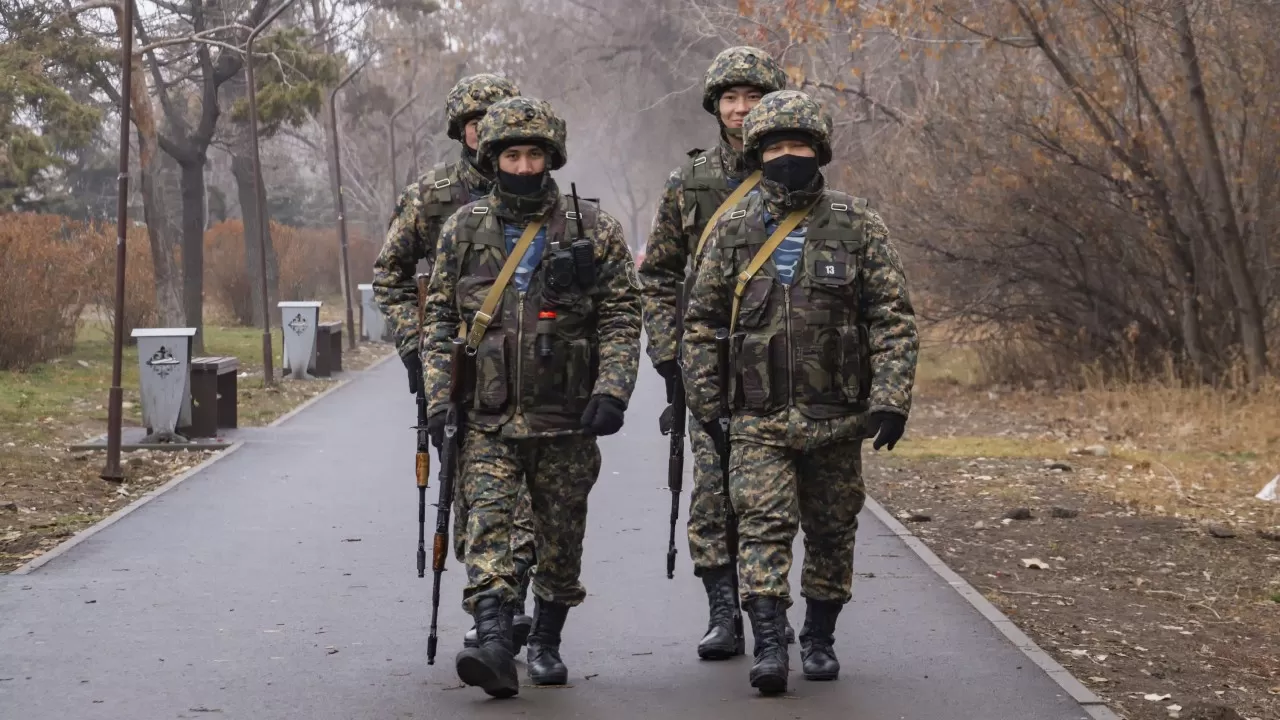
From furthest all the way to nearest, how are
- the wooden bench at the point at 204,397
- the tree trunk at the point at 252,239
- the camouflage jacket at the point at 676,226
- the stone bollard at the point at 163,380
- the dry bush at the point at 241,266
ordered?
the dry bush at the point at 241,266
the tree trunk at the point at 252,239
the wooden bench at the point at 204,397
the stone bollard at the point at 163,380
the camouflage jacket at the point at 676,226

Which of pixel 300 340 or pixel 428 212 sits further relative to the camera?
pixel 300 340

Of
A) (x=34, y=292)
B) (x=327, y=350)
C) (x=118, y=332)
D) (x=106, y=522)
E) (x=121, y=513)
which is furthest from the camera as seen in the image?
(x=327, y=350)

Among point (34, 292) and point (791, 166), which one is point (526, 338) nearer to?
point (791, 166)

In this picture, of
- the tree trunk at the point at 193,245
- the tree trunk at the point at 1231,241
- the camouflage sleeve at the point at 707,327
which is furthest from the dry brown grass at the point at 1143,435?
the tree trunk at the point at 193,245

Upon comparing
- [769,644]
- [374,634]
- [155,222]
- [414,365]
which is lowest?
[374,634]

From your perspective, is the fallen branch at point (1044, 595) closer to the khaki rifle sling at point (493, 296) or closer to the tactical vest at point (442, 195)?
the tactical vest at point (442, 195)

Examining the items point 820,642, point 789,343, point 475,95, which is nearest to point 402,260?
point 475,95

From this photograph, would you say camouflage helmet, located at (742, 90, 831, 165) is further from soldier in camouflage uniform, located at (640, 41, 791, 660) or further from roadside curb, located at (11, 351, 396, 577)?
roadside curb, located at (11, 351, 396, 577)

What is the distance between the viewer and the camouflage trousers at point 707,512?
23.1ft

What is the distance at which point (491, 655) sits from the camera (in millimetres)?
6250

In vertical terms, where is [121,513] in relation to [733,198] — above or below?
below

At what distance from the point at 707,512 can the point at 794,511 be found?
1.92 ft

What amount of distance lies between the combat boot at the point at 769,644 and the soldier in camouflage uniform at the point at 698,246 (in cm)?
63

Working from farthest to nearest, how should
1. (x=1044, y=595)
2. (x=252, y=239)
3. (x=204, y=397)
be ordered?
1. (x=252, y=239)
2. (x=204, y=397)
3. (x=1044, y=595)
